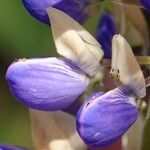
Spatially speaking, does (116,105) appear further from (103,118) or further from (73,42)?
(73,42)

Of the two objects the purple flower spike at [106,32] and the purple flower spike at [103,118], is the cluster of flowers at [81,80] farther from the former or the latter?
the purple flower spike at [106,32]

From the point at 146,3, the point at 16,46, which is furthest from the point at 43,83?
the point at 16,46

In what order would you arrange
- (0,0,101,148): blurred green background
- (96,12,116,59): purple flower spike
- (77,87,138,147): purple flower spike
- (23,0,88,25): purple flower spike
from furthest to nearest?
(0,0,101,148): blurred green background, (96,12,116,59): purple flower spike, (23,0,88,25): purple flower spike, (77,87,138,147): purple flower spike

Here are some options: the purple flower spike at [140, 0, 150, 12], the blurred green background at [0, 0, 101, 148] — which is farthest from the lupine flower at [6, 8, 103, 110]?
the blurred green background at [0, 0, 101, 148]

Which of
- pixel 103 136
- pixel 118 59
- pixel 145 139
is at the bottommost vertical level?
pixel 145 139

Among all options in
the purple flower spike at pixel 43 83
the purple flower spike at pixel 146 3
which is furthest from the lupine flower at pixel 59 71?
the purple flower spike at pixel 146 3

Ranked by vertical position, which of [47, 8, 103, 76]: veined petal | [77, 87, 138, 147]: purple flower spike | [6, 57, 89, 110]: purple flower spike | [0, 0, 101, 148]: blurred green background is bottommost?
[0, 0, 101, 148]: blurred green background

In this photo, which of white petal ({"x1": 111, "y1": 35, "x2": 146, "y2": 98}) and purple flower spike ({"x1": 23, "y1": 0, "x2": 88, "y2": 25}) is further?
purple flower spike ({"x1": 23, "y1": 0, "x2": 88, "y2": 25})

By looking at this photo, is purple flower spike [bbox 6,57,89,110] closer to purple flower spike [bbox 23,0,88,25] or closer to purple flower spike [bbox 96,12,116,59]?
purple flower spike [bbox 23,0,88,25]

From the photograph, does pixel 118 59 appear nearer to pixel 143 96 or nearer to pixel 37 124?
pixel 143 96

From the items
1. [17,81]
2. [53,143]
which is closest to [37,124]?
[53,143]
